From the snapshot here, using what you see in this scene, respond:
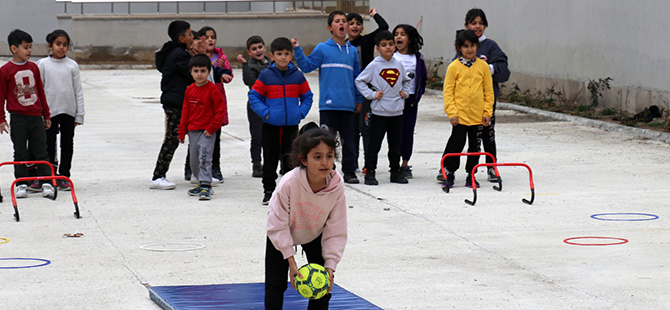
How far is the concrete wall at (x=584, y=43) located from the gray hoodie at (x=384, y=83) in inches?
290

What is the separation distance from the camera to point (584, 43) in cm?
2016

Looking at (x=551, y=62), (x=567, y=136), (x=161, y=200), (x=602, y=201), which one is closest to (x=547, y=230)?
(x=602, y=201)

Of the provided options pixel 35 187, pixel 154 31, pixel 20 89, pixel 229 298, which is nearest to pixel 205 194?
pixel 35 187

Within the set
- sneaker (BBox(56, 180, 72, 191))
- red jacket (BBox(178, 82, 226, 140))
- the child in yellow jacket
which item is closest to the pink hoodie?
red jacket (BBox(178, 82, 226, 140))

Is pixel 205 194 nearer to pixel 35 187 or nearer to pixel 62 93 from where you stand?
pixel 35 187

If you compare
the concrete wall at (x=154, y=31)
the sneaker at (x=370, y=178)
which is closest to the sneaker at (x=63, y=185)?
the sneaker at (x=370, y=178)

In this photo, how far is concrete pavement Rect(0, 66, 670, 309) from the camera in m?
6.70

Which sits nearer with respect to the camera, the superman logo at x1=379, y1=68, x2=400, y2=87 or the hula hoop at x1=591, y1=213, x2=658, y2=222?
the hula hoop at x1=591, y1=213, x2=658, y2=222

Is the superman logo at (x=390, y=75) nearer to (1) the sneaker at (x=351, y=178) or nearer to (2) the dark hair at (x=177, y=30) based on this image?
(1) the sneaker at (x=351, y=178)

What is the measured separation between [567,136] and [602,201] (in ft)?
19.5

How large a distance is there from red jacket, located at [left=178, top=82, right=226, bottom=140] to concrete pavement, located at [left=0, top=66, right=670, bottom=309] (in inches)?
29.8

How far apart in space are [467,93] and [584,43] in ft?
33.1

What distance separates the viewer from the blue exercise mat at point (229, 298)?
618 cm

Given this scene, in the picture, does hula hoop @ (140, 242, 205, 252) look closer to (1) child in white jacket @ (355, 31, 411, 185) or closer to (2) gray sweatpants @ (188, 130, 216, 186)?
(2) gray sweatpants @ (188, 130, 216, 186)
